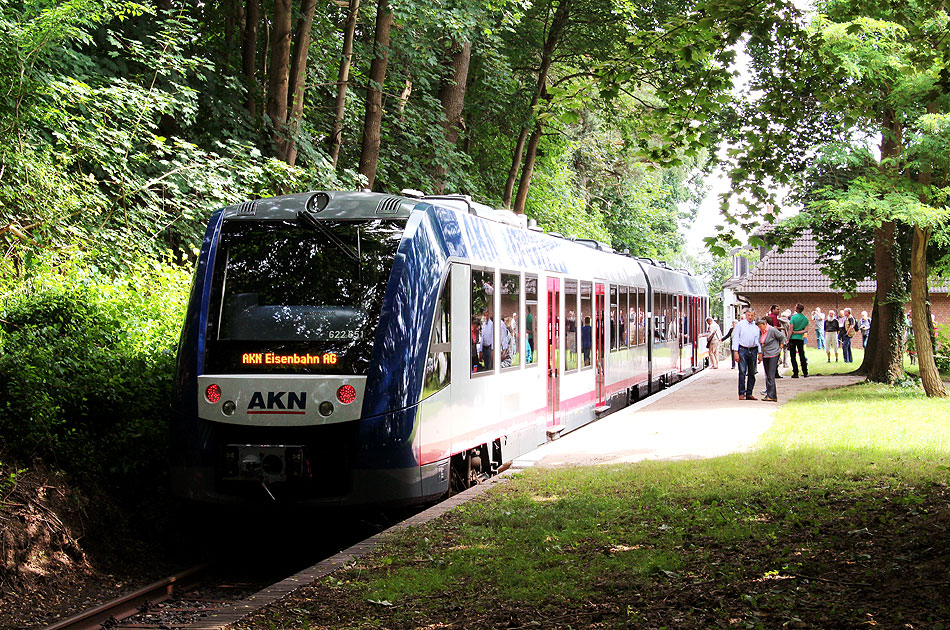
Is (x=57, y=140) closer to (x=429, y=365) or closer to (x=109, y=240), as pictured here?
(x=109, y=240)

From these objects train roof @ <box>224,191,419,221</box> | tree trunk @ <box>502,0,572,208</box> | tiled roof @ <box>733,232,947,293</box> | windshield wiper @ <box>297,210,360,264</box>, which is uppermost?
tree trunk @ <box>502,0,572,208</box>

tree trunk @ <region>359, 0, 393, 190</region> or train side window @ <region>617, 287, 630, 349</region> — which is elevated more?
tree trunk @ <region>359, 0, 393, 190</region>

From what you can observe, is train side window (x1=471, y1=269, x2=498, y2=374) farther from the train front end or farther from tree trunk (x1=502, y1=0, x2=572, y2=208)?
tree trunk (x1=502, y1=0, x2=572, y2=208)

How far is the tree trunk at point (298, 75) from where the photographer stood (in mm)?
17953

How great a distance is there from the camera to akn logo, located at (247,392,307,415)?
8.73 m

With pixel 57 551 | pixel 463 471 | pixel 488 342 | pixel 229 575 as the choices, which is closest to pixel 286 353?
pixel 229 575

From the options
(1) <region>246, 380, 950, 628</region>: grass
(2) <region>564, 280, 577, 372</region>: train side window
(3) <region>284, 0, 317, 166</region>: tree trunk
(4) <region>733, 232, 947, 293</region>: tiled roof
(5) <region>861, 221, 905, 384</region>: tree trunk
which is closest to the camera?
(1) <region>246, 380, 950, 628</region>: grass

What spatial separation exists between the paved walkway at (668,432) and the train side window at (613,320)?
1.27 m

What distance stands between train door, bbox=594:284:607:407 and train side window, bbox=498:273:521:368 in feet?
17.3

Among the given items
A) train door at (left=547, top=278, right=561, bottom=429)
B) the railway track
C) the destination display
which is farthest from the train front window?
train door at (left=547, top=278, right=561, bottom=429)

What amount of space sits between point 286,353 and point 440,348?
1.45 m

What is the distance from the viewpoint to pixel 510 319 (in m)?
12.4

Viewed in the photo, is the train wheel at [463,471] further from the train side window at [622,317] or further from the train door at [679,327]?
the train door at [679,327]

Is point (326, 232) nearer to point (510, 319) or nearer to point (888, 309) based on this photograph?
point (510, 319)
